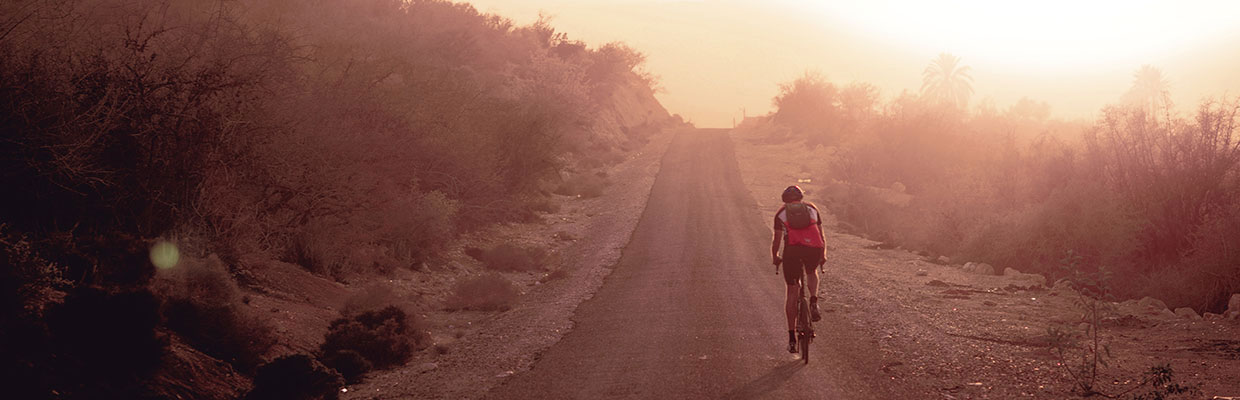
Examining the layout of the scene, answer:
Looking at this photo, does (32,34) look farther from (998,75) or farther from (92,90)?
(998,75)

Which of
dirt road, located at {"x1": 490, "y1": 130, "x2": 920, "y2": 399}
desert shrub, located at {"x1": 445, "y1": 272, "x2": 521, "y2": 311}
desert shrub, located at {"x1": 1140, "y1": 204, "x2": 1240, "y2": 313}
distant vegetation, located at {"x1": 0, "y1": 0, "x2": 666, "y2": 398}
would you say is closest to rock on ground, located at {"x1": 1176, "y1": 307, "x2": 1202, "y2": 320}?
desert shrub, located at {"x1": 1140, "y1": 204, "x2": 1240, "y2": 313}

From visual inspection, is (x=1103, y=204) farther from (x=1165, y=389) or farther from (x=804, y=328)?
(x=804, y=328)

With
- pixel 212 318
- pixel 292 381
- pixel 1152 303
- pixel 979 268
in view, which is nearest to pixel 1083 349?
pixel 1152 303

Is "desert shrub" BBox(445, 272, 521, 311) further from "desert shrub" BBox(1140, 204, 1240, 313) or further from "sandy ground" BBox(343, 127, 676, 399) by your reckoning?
"desert shrub" BBox(1140, 204, 1240, 313)

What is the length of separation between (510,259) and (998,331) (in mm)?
10370

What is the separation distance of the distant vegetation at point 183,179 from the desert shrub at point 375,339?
5 centimetres

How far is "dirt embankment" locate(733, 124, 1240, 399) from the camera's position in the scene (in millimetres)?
8961

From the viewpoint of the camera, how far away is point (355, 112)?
1592 centimetres

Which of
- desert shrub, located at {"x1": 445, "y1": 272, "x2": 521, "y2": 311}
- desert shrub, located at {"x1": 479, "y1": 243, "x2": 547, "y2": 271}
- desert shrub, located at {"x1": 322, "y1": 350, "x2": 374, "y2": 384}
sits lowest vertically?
desert shrub, located at {"x1": 322, "y1": 350, "x2": 374, "y2": 384}

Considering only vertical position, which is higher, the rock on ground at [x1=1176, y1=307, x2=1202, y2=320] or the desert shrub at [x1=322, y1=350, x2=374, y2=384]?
the rock on ground at [x1=1176, y1=307, x2=1202, y2=320]

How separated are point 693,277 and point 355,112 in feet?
23.6

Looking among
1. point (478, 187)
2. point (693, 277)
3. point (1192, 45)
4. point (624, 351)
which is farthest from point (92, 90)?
point (1192, 45)

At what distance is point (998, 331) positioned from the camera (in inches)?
478

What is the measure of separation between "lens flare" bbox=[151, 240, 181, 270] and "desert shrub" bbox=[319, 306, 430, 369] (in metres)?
1.96
